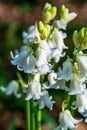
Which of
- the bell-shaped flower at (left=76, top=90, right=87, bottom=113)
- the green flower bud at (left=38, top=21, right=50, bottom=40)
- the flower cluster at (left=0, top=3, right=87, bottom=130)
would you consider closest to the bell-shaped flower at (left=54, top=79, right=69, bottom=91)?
the flower cluster at (left=0, top=3, right=87, bottom=130)

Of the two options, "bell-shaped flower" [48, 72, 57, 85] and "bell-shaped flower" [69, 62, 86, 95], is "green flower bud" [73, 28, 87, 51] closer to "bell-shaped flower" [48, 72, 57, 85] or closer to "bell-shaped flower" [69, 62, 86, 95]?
"bell-shaped flower" [69, 62, 86, 95]

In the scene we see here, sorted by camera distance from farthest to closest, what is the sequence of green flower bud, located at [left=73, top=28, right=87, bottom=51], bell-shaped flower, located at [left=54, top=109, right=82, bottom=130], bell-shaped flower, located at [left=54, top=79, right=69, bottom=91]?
bell-shaped flower, located at [left=54, top=109, right=82, bottom=130] → bell-shaped flower, located at [left=54, top=79, right=69, bottom=91] → green flower bud, located at [left=73, top=28, right=87, bottom=51]

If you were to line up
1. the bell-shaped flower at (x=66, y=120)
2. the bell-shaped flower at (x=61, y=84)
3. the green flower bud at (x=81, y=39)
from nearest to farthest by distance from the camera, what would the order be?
1. the green flower bud at (x=81, y=39)
2. the bell-shaped flower at (x=61, y=84)
3. the bell-shaped flower at (x=66, y=120)

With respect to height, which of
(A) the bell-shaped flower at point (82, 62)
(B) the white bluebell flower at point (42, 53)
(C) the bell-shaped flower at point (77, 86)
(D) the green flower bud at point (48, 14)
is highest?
(D) the green flower bud at point (48, 14)

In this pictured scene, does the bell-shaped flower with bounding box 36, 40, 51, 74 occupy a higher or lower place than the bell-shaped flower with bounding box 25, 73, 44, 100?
higher

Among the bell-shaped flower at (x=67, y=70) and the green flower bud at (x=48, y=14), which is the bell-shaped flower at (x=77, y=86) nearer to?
the bell-shaped flower at (x=67, y=70)

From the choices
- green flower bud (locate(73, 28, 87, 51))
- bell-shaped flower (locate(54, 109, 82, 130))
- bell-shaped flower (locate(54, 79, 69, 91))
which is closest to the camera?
green flower bud (locate(73, 28, 87, 51))

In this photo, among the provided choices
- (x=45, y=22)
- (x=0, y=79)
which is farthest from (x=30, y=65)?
(x=0, y=79)

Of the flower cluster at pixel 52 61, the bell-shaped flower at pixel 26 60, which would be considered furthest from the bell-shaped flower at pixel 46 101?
the bell-shaped flower at pixel 26 60

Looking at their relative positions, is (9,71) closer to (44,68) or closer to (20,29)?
(20,29)
